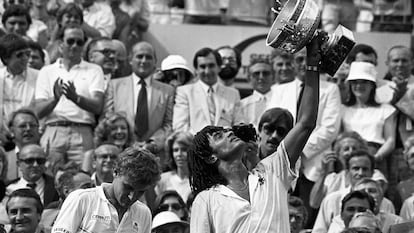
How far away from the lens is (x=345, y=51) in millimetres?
6602

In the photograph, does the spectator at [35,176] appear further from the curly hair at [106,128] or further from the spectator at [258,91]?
the spectator at [258,91]

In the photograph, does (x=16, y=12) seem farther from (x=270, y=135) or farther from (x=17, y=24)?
(x=270, y=135)

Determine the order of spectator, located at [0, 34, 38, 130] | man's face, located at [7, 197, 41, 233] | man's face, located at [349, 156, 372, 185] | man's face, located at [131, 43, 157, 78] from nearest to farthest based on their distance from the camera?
man's face, located at [7, 197, 41, 233], man's face, located at [349, 156, 372, 185], spectator, located at [0, 34, 38, 130], man's face, located at [131, 43, 157, 78]

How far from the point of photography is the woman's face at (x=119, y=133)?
11531mm

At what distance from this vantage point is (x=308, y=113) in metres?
6.73

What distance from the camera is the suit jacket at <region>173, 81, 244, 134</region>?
1214cm

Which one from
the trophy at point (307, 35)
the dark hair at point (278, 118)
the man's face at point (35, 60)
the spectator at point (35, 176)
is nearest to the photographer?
the trophy at point (307, 35)

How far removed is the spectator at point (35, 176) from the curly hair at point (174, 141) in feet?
3.48

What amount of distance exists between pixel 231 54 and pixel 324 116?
4.58 feet

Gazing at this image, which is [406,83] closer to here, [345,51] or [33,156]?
[33,156]

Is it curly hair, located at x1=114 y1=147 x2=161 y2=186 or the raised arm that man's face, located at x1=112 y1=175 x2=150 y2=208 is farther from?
the raised arm

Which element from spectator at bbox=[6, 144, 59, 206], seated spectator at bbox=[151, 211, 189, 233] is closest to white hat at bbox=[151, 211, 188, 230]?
seated spectator at bbox=[151, 211, 189, 233]

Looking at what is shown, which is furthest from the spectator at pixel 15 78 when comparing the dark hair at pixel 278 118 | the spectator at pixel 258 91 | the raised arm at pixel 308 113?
the raised arm at pixel 308 113

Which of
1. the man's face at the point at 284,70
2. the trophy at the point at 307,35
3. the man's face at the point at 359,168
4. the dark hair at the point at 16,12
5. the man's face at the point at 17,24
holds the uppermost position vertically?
the trophy at the point at 307,35
